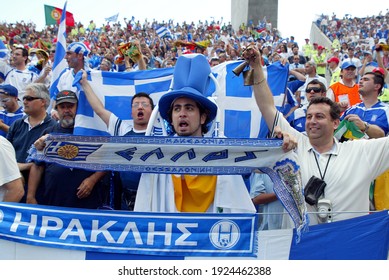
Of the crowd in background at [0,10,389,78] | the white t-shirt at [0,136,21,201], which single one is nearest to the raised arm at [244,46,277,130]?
the white t-shirt at [0,136,21,201]

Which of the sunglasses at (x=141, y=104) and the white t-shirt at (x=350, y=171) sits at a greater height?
the sunglasses at (x=141, y=104)

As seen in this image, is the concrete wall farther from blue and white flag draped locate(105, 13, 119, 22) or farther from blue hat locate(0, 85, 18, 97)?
blue hat locate(0, 85, 18, 97)

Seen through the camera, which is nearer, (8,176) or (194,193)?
(194,193)

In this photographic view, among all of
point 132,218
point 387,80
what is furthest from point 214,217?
point 387,80

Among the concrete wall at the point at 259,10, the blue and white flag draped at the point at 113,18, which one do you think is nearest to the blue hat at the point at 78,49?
the blue and white flag draped at the point at 113,18

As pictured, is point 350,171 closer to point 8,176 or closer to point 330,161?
point 330,161

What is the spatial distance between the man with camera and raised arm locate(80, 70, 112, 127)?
5.57 ft

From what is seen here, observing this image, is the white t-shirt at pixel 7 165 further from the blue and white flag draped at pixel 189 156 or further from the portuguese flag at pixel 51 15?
the portuguese flag at pixel 51 15

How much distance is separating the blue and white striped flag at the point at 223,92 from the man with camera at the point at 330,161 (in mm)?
1483

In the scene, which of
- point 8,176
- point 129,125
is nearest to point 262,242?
point 8,176

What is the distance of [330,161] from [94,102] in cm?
248

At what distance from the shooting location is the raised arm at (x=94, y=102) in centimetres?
529

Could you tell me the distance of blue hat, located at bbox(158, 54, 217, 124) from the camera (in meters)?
3.80

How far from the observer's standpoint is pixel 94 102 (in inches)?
214
